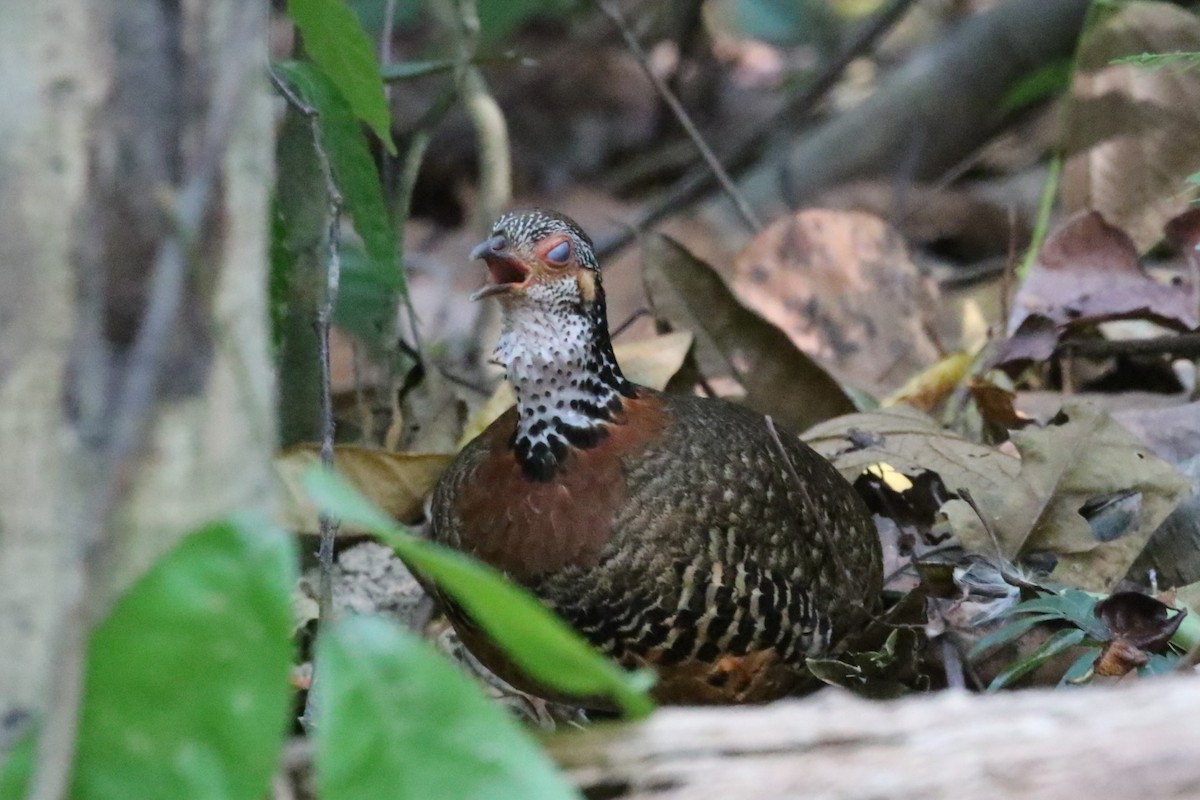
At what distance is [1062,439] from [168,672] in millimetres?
1984

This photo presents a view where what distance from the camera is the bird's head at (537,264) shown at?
7.71ft

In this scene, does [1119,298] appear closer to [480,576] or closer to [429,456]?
[429,456]

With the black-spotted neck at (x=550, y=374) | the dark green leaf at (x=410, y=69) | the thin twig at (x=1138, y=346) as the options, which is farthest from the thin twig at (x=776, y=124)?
the black-spotted neck at (x=550, y=374)

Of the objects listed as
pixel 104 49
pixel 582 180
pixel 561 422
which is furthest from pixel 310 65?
pixel 582 180

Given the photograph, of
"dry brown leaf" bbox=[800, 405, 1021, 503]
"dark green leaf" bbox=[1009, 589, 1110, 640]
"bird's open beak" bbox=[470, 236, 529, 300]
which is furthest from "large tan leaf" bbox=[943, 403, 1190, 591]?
"bird's open beak" bbox=[470, 236, 529, 300]

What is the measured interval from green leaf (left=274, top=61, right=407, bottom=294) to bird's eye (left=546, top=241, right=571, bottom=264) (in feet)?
1.30

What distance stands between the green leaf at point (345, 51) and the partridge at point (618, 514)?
0.28 m

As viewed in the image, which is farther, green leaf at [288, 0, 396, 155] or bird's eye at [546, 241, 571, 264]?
bird's eye at [546, 241, 571, 264]

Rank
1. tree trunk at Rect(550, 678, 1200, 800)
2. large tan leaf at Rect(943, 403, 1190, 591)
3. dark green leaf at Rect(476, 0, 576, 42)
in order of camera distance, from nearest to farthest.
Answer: tree trunk at Rect(550, 678, 1200, 800)
large tan leaf at Rect(943, 403, 1190, 591)
dark green leaf at Rect(476, 0, 576, 42)

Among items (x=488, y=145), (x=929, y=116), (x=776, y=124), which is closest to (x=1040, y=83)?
(x=929, y=116)

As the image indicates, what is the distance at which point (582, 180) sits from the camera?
7633mm

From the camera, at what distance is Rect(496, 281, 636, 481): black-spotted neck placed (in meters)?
2.37

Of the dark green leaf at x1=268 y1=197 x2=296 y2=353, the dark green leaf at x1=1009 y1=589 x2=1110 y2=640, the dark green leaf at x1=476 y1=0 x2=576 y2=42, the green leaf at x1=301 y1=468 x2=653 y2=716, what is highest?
the dark green leaf at x1=476 y1=0 x2=576 y2=42

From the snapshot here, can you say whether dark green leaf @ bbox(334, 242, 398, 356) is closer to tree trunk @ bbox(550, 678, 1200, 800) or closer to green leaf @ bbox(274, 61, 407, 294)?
green leaf @ bbox(274, 61, 407, 294)
